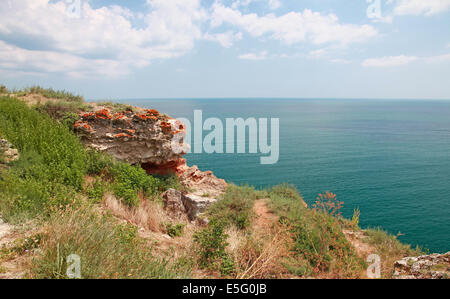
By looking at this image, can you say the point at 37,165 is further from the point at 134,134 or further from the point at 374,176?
the point at 374,176

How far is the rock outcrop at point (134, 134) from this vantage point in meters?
11.4

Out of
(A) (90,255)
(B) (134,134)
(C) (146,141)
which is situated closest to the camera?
(A) (90,255)

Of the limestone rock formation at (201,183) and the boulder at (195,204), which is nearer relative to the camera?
the boulder at (195,204)

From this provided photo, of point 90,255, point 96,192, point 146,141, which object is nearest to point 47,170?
point 96,192

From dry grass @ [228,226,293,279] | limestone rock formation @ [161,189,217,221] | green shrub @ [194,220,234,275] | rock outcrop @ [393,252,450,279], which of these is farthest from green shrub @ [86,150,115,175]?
rock outcrop @ [393,252,450,279]

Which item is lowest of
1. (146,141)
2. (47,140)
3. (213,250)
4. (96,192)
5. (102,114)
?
(213,250)

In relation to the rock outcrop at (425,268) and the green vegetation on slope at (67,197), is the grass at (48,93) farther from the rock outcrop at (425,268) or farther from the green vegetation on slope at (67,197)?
the rock outcrop at (425,268)

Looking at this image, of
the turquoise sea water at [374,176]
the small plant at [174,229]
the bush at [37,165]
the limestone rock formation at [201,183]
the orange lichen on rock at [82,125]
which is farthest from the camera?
the turquoise sea water at [374,176]

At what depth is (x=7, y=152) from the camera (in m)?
7.81

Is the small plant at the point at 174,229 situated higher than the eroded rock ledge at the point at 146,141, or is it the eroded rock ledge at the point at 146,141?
the eroded rock ledge at the point at 146,141

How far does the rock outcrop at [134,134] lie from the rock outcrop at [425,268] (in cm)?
1015

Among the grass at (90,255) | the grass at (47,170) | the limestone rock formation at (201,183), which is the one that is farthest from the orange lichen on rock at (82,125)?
the grass at (90,255)

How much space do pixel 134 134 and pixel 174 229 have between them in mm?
5308
